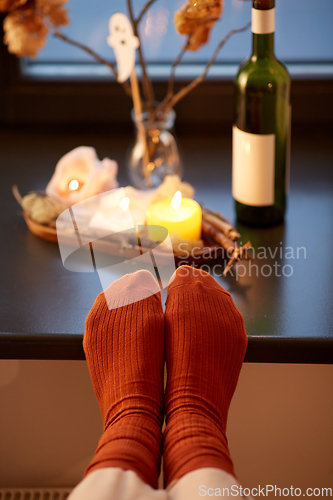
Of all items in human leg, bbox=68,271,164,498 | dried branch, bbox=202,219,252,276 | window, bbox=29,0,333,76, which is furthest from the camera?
window, bbox=29,0,333,76

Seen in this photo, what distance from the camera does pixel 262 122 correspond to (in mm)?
766

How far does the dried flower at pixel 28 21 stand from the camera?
31.4 inches

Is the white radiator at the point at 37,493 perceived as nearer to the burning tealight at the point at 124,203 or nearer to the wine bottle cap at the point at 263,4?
the burning tealight at the point at 124,203

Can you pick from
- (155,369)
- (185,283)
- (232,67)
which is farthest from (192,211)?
(232,67)

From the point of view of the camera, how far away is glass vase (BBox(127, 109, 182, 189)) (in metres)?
0.90

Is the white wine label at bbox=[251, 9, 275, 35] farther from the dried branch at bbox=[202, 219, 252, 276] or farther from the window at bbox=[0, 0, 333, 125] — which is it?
the window at bbox=[0, 0, 333, 125]

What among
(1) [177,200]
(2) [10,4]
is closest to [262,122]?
(1) [177,200]

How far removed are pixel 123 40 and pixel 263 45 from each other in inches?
8.8

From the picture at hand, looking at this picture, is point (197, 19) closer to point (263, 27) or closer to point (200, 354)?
point (263, 27)

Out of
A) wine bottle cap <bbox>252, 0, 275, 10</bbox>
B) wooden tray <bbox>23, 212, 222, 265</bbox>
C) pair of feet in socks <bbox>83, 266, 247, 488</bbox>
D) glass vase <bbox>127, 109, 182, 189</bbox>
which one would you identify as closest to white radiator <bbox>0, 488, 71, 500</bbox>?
pair of feet in socks <bbox>83, 266, 247, 488</bbox>

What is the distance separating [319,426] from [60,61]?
937 millimetres

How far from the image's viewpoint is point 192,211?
763 mm

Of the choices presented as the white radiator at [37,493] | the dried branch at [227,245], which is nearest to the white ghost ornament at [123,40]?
the dried branch at [227,245]

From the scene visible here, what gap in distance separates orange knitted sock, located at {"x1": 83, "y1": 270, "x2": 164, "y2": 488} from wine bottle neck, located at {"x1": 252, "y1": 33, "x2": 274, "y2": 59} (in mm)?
356
